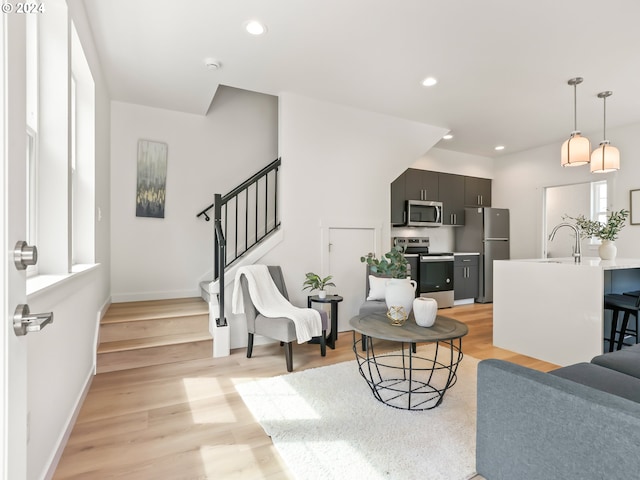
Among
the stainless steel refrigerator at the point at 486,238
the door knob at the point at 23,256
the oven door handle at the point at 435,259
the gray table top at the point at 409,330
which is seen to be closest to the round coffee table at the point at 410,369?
the gray table top at the point at 409,330

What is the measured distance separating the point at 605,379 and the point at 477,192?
529 centimetres

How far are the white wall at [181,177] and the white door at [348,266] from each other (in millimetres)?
1595

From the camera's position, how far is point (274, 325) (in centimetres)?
288

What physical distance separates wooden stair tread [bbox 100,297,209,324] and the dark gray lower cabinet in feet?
13.4

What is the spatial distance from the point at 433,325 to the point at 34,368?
218cm

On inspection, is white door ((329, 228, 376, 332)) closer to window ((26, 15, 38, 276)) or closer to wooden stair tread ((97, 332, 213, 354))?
wooden stair tread ((97, 332, 213, 354))

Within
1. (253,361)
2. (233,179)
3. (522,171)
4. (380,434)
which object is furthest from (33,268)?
(522,171)

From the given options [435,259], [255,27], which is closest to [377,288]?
[435,259]

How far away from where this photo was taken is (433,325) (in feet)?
7.66

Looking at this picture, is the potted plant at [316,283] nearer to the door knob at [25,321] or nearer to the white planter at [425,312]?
the white planter at [425,312]

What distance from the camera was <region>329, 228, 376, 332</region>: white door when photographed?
156 inches

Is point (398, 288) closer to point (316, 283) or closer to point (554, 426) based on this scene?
point (316, 283)

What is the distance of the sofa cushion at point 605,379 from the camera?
56.1 inches

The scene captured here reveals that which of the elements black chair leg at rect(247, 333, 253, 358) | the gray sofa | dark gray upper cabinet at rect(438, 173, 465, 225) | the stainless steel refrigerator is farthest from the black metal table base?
dark gray upper cabinet at rect(438, 173, 465, 225)
